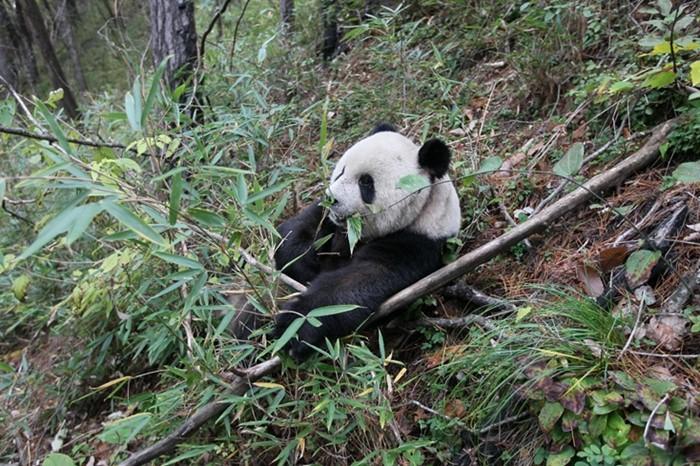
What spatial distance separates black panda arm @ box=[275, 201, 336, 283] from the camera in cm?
344

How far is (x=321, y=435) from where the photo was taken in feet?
8.33

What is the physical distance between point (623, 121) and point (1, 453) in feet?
14.6

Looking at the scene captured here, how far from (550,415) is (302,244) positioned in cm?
181

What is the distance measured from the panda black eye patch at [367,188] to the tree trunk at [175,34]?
235 cm

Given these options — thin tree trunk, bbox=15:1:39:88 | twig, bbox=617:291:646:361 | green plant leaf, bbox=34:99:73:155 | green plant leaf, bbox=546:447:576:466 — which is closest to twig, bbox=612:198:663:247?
twig, bbox=617:291:646:361

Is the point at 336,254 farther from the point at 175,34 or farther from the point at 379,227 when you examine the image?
the point at 175,34

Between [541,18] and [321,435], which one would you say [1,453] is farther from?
[541,18]

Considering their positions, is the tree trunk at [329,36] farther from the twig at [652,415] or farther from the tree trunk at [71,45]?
the tree trunk at [71,45]

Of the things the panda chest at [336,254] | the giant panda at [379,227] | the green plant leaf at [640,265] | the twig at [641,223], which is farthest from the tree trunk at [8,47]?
the green plant leaf at [640,265]

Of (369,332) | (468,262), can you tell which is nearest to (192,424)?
(369,332)

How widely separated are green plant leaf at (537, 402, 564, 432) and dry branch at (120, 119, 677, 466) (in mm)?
928

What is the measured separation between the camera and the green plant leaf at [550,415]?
2090 millimetres

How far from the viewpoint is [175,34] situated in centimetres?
483

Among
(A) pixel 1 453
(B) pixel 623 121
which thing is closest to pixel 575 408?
(B) pixel 623 121
